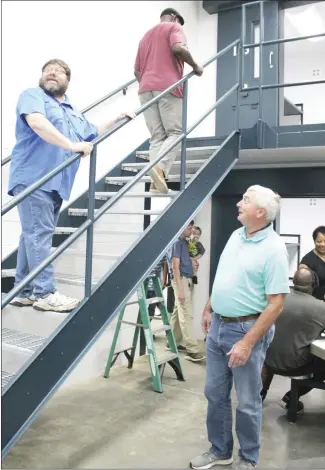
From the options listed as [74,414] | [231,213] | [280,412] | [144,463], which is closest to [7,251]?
[74,414]

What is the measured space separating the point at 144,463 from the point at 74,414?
2.94 feet

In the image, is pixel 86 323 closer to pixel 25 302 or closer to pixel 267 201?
pixel 25 302

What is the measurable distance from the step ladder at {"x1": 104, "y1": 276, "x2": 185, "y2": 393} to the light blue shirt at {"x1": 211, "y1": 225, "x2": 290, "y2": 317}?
1664 mm

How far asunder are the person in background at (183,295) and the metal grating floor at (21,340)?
260 centimetres

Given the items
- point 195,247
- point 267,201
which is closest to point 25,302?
point 267,201

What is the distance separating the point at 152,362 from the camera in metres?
3.79

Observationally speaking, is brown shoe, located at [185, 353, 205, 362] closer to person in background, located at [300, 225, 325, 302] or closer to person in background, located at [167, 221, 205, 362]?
person in background, located at [167, 221, 205, 362]

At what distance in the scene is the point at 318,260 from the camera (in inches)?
150

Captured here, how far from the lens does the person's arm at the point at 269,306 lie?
212 cm

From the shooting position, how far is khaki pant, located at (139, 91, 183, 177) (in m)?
3.11

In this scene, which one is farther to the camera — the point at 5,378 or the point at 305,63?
the point at 305,63

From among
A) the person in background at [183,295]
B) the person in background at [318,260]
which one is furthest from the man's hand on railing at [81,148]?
the person in background at [183,295]

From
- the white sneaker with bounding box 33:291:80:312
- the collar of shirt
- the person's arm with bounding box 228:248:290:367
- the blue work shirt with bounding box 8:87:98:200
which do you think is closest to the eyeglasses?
the blue work shirt with bounding box 8:87:98:200

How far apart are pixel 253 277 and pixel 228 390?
27.2 inches
